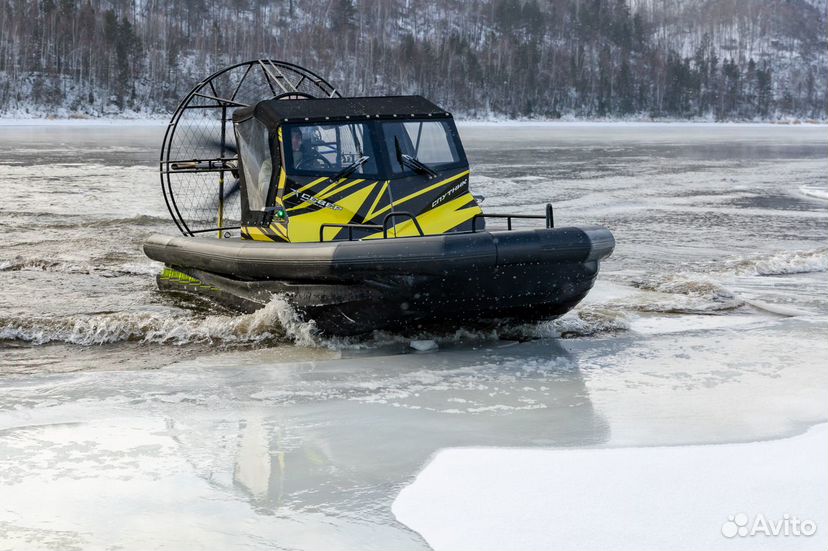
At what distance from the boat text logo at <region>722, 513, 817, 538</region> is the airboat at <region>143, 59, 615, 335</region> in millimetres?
2775

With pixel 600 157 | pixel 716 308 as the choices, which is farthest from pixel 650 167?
pixel 716 308

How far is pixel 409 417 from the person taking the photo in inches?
197

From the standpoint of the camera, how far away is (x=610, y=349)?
647cm

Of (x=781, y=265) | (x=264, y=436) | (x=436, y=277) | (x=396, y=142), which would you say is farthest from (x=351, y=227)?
(x=781, y=265)

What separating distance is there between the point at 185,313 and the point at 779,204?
10469 millimetres

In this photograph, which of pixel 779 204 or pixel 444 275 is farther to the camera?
pixel 779 204

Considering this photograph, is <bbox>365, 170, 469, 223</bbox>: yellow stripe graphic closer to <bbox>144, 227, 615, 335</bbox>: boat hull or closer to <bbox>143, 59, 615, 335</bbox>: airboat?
<bbox>143, 59, 615, 335</bbox>: airboat

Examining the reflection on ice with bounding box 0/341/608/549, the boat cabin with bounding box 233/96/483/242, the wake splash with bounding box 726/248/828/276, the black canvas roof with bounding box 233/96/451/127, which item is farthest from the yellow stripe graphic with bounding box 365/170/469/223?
the wake splash with bounding box 726/248/828/276

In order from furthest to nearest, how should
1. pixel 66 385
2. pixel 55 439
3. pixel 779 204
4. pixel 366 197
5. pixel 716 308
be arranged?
pixel 779 204
pixel 716 308
pixel 366 197
pixel 66 385
pixel 55 439

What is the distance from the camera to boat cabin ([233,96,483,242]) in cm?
717

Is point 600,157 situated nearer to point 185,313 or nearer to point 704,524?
point 185,313

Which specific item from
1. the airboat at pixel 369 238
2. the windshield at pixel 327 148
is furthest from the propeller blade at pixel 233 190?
the windshield at pixel 327 148

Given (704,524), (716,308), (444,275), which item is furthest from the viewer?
(716,308)

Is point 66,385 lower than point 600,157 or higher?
lower
